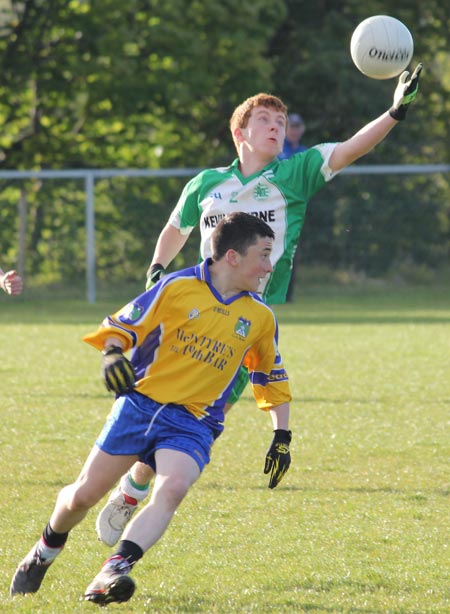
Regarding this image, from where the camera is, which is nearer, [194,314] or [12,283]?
[194,314]

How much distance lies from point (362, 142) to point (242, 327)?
47.2 inches

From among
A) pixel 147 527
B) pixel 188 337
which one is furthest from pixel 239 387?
pixel 147 527

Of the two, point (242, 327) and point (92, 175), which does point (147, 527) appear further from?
point (92, 175)

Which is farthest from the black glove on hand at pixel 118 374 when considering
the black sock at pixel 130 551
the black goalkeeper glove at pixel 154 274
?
the black goalkeeper glove at pixel 154 274

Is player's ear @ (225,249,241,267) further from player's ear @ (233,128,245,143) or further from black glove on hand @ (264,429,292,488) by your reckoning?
player's ear @ (233,128,245,143)

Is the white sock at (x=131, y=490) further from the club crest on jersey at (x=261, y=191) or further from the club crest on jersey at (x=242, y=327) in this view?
the club crest on jersey at (x=261, y=191)

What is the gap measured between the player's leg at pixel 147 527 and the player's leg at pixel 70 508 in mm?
183

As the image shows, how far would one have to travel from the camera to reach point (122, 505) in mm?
5074

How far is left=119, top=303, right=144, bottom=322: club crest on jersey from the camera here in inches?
170

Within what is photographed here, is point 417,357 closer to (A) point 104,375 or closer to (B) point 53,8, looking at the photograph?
(A) point 104,375

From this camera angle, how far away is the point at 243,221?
14.8ft

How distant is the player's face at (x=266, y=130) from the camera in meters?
5.47

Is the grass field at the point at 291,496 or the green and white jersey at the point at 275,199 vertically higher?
the green and white jersey at the point at 275,199

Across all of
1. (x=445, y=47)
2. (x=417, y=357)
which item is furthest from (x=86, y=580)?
(x=445, y=47)
